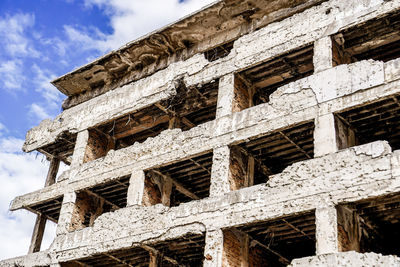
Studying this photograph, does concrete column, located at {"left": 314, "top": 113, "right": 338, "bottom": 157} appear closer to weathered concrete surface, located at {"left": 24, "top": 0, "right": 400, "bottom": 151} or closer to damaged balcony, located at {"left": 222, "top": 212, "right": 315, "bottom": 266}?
damaged balcony, located at {"left": 222, "top": 212, "right": 315, "bottom": 266}

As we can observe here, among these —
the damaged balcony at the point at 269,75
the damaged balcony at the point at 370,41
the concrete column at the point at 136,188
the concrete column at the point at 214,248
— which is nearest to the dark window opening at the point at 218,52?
the damaged balcony at the point at 269,75

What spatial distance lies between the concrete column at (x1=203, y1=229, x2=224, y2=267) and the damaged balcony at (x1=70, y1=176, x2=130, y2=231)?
3.62m

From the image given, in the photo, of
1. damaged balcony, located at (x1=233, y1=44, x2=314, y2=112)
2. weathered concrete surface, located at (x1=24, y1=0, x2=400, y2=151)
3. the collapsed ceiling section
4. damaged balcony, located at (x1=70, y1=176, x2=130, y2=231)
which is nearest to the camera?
weathered concrete surface, located at (x1=24, y1=0, x2=400, y2=151)

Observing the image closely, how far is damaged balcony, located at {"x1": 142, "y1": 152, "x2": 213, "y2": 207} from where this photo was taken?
12945 millimetres

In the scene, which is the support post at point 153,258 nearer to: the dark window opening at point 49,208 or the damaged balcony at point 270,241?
the damaged balcony at point 270,241

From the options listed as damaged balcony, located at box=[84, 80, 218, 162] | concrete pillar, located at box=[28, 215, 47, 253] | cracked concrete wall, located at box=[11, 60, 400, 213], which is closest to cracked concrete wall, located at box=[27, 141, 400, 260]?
cracked concrete wall, located at box=[11, 60, 400, 213]

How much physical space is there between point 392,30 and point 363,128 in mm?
2040

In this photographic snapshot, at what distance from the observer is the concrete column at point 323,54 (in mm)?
11219

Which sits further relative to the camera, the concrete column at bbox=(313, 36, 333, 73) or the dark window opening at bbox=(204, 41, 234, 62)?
the dark window opening at bbox=(204, 41, 234, 62)

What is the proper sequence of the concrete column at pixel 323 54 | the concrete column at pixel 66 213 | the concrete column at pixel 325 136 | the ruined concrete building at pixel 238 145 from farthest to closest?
1. the concrete column at pixel 66 213
2. the concrete column at pixel 323 54
3. the concrete column at pixel 325 136
4. the ruined concrete building at pixel 238 145

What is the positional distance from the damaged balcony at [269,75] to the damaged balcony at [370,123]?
2000 mm

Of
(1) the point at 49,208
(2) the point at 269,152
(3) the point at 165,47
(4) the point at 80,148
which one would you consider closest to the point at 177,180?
(2) the point at 269,152

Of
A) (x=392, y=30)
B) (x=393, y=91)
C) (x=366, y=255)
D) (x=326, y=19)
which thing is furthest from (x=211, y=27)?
(x=366, y=255)

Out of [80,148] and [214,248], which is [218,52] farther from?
[214,248]
